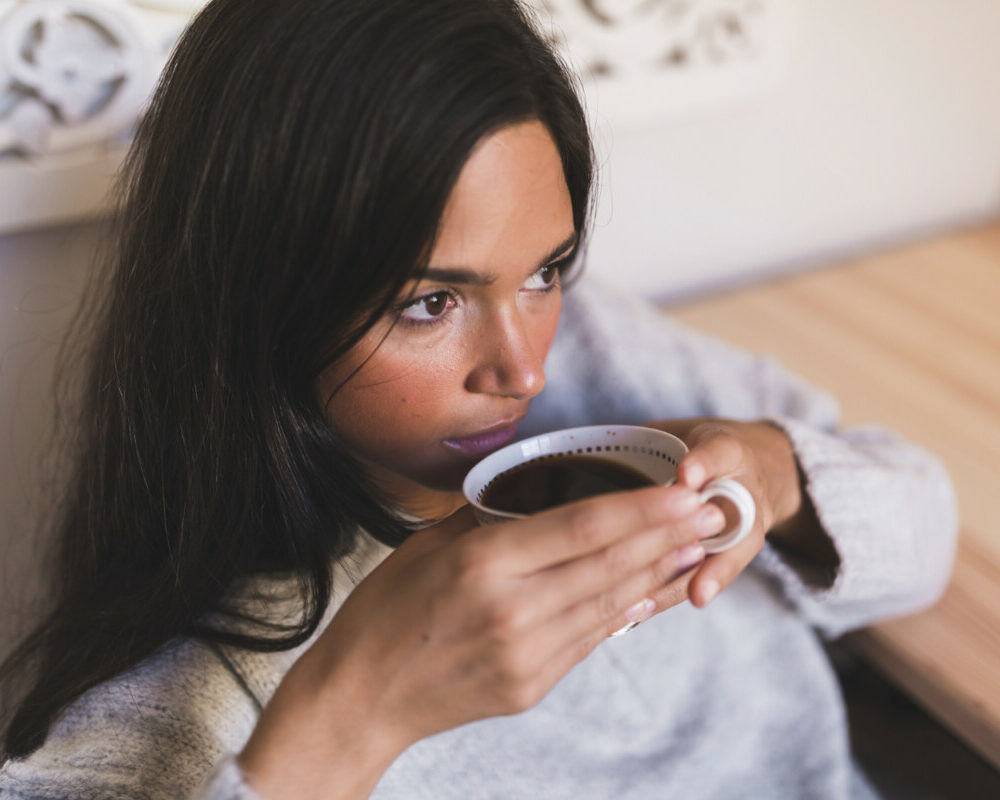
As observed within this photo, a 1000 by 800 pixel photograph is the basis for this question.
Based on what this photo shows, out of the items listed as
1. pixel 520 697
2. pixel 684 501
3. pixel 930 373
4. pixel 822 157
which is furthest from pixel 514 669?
pixel 822 157

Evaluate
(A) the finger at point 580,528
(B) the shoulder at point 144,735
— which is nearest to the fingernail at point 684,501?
(A) the finger at point 580,528

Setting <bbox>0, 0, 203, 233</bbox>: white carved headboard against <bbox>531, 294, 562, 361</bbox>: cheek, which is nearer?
<bbox>531, 294, 562, 361</bbox>: cheek

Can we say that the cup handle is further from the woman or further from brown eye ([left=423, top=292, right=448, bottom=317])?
brown eye ([left=423, top=292, right=448, bottom=317])

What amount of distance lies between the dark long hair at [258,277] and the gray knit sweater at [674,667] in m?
0.04

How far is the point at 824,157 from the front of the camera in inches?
54.6

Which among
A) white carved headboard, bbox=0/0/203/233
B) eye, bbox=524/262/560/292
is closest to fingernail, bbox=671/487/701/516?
eye, bbox=524/262/560/292

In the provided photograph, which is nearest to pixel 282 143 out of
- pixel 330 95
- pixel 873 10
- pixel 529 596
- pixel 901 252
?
pixel 330 95

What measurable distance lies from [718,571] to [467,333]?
0.23 meters

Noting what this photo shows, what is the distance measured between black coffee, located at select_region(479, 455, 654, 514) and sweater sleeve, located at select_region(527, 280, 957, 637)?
0.81ft

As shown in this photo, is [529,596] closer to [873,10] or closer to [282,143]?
[282,143]

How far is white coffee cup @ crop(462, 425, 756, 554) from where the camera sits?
571mm

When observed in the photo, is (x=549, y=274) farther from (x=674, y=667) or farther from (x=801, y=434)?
(x=674, y=667)

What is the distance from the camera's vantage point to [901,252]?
4.72ft

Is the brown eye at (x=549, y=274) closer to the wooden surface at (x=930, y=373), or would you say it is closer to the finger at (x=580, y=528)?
the finger at (x=580, y=528)
